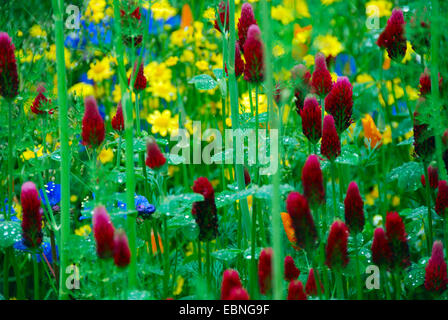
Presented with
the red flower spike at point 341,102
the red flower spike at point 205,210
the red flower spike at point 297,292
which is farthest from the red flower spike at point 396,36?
the red flower spike at point 297,292

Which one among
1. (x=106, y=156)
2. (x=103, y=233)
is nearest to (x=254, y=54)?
(x=103, y=233)

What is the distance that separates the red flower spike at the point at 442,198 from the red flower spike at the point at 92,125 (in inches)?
31.6

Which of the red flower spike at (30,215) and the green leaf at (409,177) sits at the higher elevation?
the green leaf at (409,177)

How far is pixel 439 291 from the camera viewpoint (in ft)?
4.64

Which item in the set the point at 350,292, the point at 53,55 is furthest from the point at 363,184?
the point at 53,55

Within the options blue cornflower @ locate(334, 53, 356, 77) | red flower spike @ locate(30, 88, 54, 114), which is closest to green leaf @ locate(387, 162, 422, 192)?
red flower spike @ locate(30, 88, 54, 114)

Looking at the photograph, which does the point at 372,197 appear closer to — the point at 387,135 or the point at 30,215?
the point at 387,135

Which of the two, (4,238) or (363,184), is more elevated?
(363,184)

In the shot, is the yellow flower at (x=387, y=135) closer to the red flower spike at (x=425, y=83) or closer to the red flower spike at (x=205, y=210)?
the red flower spike at (x=425, y=83)

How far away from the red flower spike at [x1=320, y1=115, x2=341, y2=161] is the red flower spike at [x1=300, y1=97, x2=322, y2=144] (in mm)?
36

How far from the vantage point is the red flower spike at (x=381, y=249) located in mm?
1347

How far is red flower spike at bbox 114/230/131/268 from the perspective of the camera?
1221mm

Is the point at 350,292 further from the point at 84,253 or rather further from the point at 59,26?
the point at 59,26

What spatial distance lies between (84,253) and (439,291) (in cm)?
78
